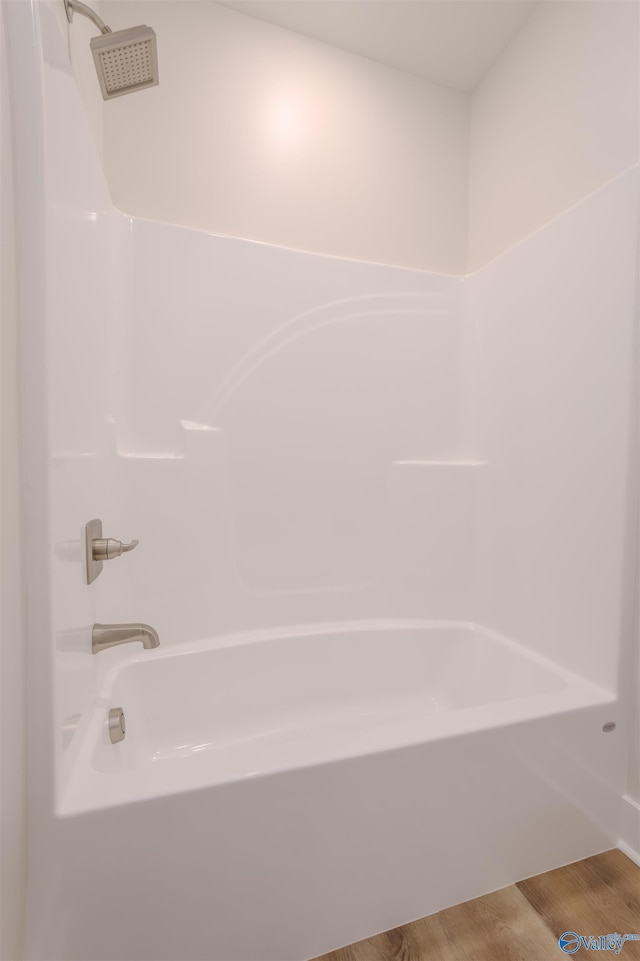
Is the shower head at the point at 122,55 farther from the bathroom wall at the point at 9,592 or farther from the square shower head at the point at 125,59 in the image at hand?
the bathroom wall at the point at 9,592

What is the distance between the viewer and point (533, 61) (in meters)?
1.86

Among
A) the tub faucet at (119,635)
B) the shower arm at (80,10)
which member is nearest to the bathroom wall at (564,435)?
the tub faucet at (119,635)

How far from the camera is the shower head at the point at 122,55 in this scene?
1116 millimetres

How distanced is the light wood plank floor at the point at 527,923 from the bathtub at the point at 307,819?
28 millimetres

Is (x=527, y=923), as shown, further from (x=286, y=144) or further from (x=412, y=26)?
(x=412, y=26)

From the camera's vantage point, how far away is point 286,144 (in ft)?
6.35

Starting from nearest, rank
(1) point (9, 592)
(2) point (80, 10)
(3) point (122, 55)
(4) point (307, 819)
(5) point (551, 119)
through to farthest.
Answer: (1) point (9, 592) < (4) point (307, 819) < (2) point (80, 10) < (3) point (122, 55) < (5) point (551, 119)

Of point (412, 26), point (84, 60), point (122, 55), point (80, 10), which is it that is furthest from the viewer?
point (412, 26)

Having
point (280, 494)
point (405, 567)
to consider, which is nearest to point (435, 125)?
point (280, 494)

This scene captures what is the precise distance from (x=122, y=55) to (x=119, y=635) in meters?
1.46

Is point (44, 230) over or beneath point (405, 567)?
over

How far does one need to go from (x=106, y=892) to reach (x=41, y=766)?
264 millimetres

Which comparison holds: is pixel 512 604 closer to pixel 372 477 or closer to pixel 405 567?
pixel 405 567
